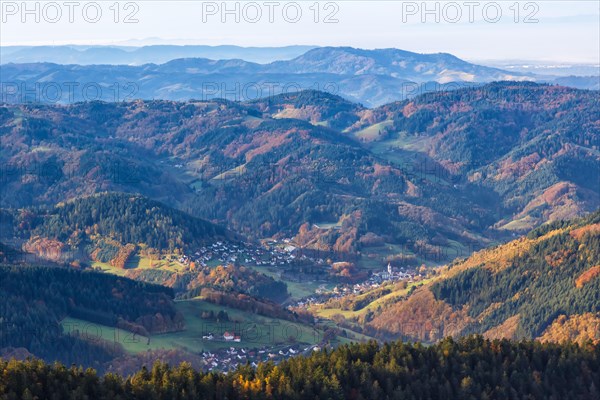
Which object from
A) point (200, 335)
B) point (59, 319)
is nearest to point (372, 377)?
point (200, 335)

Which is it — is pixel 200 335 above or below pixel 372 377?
below

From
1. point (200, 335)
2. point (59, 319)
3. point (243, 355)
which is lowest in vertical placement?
point (243, 355)

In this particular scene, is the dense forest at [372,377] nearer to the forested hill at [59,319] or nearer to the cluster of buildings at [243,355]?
the cluster of buildings at [243,355]

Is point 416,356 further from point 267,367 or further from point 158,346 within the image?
point 158,346

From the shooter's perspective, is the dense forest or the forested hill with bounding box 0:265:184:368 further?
the forested hill with bounding box 0:265:184:368

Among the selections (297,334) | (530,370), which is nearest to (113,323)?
(297,334)

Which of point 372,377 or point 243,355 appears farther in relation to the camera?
point 243,355

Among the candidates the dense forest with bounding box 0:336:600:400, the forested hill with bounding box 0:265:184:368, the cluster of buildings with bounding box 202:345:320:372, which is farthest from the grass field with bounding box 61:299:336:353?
the dense forest with bounding box 0:336:600:400

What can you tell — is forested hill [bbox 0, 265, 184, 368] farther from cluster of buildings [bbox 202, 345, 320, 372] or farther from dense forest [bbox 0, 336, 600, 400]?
dense forest [bbox 0, 336, 600, 400]

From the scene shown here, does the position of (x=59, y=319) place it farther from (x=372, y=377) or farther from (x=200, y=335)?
(x=372, y=377)
